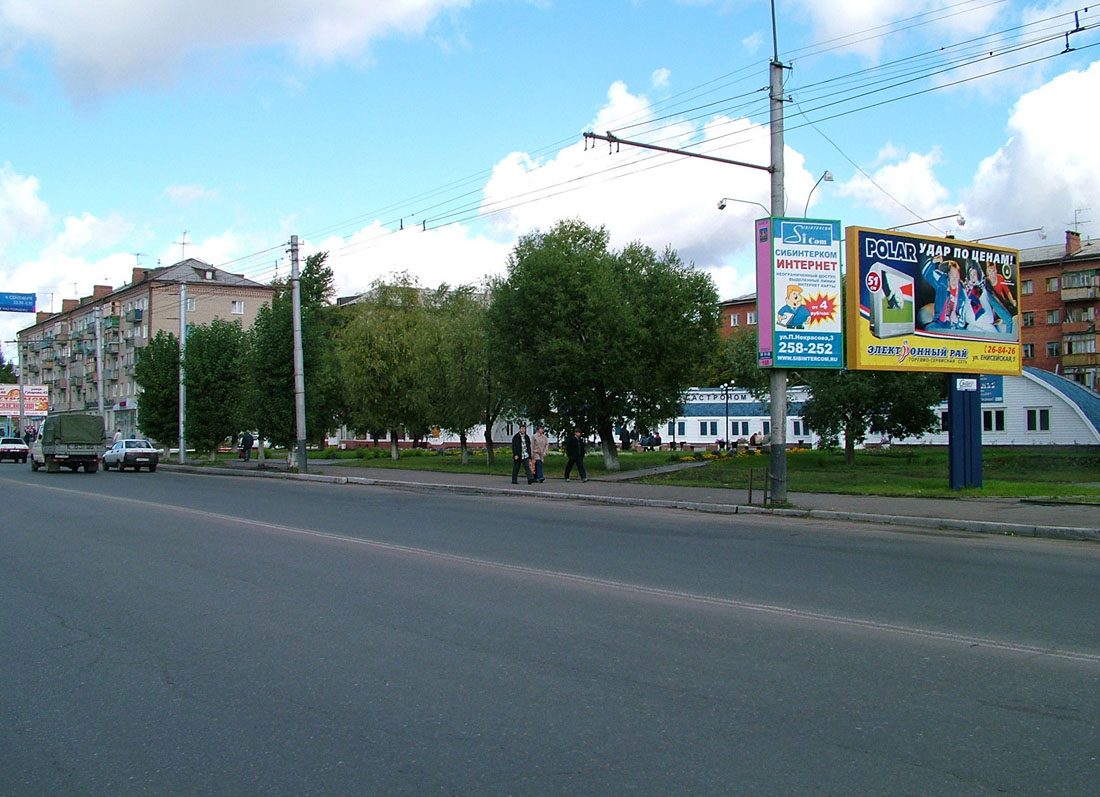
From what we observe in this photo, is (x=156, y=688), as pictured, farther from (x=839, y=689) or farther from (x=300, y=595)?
(x=839, y=689)

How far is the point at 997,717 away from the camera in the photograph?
5309mm

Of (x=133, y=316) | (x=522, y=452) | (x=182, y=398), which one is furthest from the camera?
(x=133, y=316)

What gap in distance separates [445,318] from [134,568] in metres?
35.1

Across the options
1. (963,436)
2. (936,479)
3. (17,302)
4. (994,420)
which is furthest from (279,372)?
(994,420)

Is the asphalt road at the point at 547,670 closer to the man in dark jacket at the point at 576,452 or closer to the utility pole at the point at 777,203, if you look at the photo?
the utility pole at the point at 777,203

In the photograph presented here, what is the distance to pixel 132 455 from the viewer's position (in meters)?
43.0

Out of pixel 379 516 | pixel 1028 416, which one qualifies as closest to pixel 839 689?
pixel 379 516

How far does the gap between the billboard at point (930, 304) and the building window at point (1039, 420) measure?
38601 millimetres

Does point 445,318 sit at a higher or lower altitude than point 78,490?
higher

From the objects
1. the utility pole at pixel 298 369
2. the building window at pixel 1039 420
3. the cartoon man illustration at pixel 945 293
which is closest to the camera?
the cartoon man illustration at pixel 945 293

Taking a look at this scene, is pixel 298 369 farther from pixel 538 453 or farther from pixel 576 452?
pixel 576 452

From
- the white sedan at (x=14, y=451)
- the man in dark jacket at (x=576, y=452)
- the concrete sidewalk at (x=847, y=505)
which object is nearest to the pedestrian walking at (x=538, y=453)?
the concrete sidewalk at (x=847, y=505)

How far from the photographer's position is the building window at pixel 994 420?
193 feet

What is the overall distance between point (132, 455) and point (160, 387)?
409 inches
